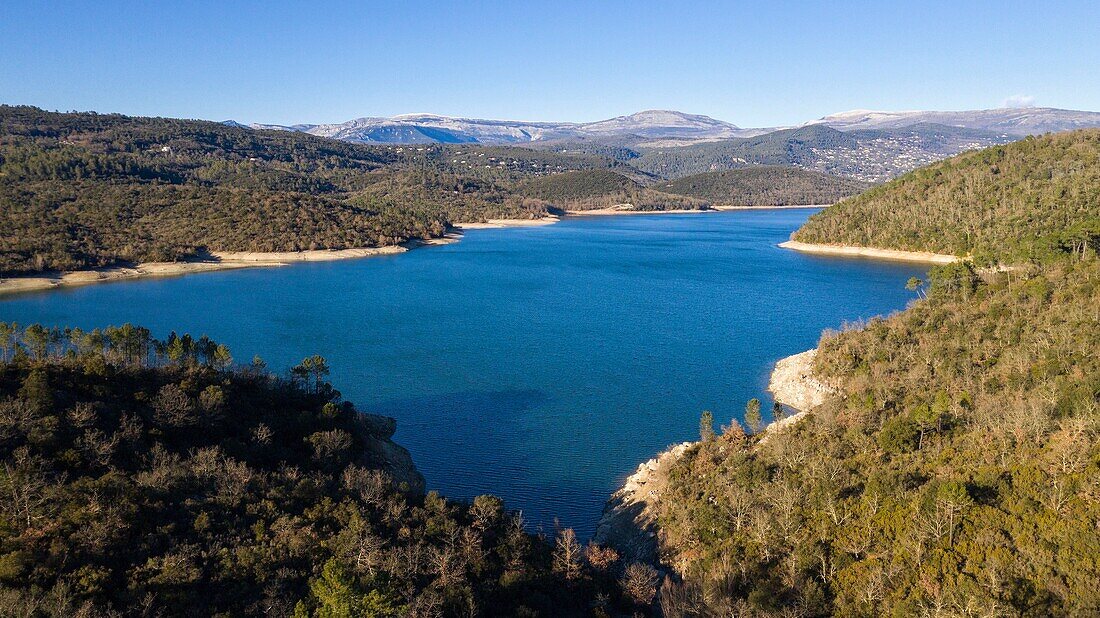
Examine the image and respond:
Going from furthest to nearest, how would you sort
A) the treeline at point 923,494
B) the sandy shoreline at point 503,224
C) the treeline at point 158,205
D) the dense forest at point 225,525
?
the sandy shoreline at point 503,224 < the treeline at point 158,205 < the treeline at point 923,494 < the dense forest at point 225,525

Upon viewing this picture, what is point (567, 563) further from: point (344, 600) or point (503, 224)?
point (503, 224)

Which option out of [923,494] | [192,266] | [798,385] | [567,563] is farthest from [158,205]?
[923,494]

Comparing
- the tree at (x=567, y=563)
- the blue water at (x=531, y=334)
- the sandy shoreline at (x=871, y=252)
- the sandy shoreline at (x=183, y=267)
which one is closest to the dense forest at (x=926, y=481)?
the tree at (x=567, y=563)

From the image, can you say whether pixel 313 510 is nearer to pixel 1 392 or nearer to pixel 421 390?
pixel 1 392

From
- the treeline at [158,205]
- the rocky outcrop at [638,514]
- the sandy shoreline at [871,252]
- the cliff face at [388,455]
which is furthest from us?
the sandy shoreline at [871,252]

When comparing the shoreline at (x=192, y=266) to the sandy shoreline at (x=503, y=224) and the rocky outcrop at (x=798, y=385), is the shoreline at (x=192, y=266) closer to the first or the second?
the sandy shoreline at (x=503, y=224)

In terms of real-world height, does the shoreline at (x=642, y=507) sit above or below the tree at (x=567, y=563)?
below
